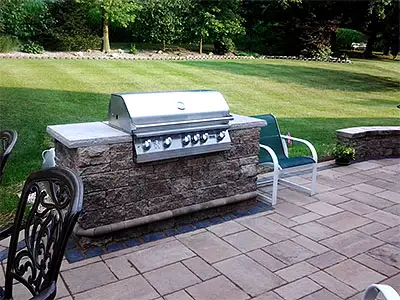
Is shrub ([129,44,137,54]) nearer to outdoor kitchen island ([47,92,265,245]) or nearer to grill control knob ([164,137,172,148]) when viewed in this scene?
outdoor kitchen island ([47,92,265,245])

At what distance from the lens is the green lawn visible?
215 inches

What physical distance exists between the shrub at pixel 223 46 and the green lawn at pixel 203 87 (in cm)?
151

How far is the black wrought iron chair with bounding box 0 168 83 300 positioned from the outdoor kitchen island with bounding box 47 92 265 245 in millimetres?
969

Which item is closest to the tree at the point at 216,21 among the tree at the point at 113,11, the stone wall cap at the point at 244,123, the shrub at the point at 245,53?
the shrub at the point at 245,53

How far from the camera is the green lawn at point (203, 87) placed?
546 cm

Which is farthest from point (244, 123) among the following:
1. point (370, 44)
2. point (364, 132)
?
point (370, 44)

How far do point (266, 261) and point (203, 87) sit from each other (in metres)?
6.61

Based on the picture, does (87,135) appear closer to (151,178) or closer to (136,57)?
(151,178)

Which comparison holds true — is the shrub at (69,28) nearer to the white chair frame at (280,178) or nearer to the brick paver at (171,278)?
the white chair frame at (280,178)

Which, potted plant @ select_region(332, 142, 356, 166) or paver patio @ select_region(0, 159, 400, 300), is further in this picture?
potted plant @ select_region(332, 142, 356, 166)

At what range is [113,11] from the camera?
11.8 meters

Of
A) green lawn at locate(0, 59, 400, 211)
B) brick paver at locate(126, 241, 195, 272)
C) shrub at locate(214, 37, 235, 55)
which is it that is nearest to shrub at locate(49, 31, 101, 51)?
green lawn at locate(0, 59, 400, 211)

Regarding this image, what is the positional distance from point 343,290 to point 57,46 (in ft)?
39.0


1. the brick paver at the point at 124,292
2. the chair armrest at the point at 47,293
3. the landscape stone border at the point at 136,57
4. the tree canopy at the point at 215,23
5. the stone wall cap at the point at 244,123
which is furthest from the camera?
the tree canopy at the point at 215,23
